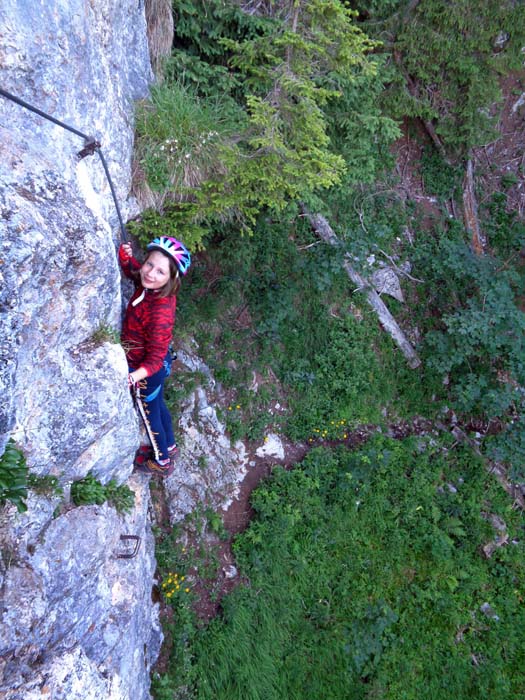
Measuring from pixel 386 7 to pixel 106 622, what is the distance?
9.23m

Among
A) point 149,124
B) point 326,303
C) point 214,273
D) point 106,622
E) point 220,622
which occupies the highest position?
point 149,124

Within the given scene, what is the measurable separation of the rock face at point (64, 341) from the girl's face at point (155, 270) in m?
0.28

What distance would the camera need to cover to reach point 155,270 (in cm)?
409

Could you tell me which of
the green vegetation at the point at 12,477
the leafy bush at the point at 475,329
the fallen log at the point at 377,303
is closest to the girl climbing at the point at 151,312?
the green vegetation at the point at 12,477

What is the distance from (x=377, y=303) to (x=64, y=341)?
6984 mm

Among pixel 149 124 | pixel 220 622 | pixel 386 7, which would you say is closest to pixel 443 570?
pixel 220 622

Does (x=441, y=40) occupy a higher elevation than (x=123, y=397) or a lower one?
higher

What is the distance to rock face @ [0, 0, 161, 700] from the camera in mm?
3029

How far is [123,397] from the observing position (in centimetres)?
410

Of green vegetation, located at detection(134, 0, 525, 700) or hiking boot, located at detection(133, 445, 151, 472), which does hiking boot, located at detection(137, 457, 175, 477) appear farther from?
green vegetation, located at detection(134, 0, 525, 700)

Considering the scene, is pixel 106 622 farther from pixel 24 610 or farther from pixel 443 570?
pixel 443 570

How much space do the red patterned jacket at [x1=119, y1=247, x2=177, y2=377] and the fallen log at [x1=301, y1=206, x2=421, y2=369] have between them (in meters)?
4.90

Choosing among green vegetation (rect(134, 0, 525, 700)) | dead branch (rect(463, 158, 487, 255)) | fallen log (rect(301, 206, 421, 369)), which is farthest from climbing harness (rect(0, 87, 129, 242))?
dead branch (rect(463, 158, 487, 255))

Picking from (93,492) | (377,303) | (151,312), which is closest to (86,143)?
(151,312)
